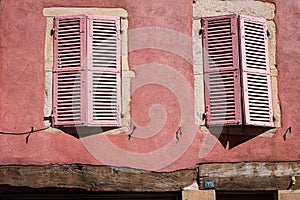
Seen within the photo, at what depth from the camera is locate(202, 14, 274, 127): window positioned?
8734 mm

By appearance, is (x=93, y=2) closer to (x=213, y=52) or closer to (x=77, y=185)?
(x=213, y=52)

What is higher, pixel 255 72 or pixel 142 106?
pixel 255 72

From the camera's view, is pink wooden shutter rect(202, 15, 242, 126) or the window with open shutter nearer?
the window with open shutter

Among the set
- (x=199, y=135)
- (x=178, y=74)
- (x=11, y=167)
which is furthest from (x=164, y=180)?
(x=11, y=167)

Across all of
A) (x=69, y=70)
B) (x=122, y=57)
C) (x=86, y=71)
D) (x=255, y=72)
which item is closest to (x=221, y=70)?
(x=255, y=72)

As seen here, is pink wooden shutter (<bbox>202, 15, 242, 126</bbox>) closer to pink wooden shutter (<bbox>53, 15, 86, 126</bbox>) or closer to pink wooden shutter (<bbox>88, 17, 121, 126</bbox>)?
pink wooden shutter (<bbox>88, 17, 121, 126</bbox>)

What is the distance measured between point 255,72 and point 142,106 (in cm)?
165

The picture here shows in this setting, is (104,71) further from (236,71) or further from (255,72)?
(255,72)

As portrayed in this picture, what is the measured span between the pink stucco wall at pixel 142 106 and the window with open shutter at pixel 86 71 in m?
0.20

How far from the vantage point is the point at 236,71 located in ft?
29.0

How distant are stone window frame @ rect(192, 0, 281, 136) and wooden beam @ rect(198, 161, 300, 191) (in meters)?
0.52

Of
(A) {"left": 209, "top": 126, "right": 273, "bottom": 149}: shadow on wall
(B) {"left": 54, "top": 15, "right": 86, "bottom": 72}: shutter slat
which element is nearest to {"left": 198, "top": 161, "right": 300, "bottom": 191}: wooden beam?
(A) {"left": 209, "top": 126, "right": 273, "bottom": 149}: shadow on wall

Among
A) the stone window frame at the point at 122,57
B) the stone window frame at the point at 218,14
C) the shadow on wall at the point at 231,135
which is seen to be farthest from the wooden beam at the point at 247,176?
the stone window frame at the point at 122,57

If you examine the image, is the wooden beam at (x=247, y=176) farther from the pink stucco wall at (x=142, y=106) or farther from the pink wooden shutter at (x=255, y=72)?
the pink wooden shutter at (x=255, y=72)
